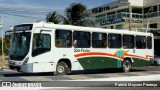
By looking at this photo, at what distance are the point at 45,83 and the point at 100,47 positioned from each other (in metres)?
9.03

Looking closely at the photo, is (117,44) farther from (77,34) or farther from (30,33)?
(30,33)

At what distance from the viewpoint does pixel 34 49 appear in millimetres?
18844

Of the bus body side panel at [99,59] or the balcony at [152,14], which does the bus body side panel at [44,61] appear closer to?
the bus body side panel at [99,59]

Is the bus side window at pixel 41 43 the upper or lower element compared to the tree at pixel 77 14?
lower

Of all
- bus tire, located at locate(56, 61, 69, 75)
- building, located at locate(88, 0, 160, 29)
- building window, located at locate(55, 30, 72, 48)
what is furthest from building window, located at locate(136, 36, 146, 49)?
building, located at locate(88, 0, 160, 29)

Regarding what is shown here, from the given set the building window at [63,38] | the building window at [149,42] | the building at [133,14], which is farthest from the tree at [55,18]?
the building window at [63,38]

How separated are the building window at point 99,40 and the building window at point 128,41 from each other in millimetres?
2007

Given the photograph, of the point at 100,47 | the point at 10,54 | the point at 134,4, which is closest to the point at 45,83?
the point at 10,54

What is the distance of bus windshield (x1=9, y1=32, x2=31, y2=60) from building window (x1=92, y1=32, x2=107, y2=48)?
4.66 metres

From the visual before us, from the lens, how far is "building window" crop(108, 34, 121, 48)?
2320 cm

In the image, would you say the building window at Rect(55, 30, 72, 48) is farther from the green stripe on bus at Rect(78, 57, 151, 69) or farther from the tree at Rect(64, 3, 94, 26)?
the tree at Rect(64, 3, 94, 26)

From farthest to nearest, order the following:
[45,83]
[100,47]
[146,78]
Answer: [100,47] < [146,78] < [45,83]

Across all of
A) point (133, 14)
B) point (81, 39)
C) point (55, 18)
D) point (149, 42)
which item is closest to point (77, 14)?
point (55, 18)

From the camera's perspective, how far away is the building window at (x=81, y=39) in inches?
823
